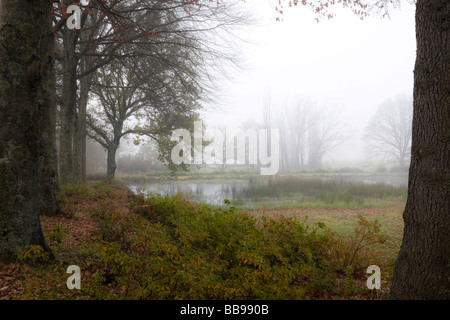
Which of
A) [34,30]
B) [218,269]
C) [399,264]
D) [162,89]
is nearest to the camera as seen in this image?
[399,264]

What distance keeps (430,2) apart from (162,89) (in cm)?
1010

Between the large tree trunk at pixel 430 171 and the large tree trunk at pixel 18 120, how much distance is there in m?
4.12

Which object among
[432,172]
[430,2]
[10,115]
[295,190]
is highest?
[430,2]

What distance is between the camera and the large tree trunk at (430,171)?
2504mm

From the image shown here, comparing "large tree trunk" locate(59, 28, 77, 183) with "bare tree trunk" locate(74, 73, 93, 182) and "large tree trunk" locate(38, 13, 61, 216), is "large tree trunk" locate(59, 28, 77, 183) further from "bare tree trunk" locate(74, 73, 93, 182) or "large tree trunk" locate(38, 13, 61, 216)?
"large tree trunk" locate(38, 13, 61, 216)

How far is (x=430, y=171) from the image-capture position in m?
2.56

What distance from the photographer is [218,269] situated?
2986 millimetres

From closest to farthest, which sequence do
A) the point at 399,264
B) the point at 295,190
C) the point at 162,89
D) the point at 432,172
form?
1. the point at 432,172
2. the point at 399,264
3. the point at 162,89
4. the point at 295,190

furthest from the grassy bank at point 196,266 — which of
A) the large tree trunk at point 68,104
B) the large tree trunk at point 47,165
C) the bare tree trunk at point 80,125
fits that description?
the bare tree trunk at point 80,125

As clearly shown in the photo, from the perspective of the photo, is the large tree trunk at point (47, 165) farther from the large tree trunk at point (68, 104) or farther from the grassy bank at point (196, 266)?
the large tree trunk at point (68, 104)

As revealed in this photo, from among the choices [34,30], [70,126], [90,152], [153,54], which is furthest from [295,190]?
[90,152]

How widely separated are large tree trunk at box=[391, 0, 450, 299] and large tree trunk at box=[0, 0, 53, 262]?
4.12 meters

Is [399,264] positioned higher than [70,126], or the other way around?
[70,126]
